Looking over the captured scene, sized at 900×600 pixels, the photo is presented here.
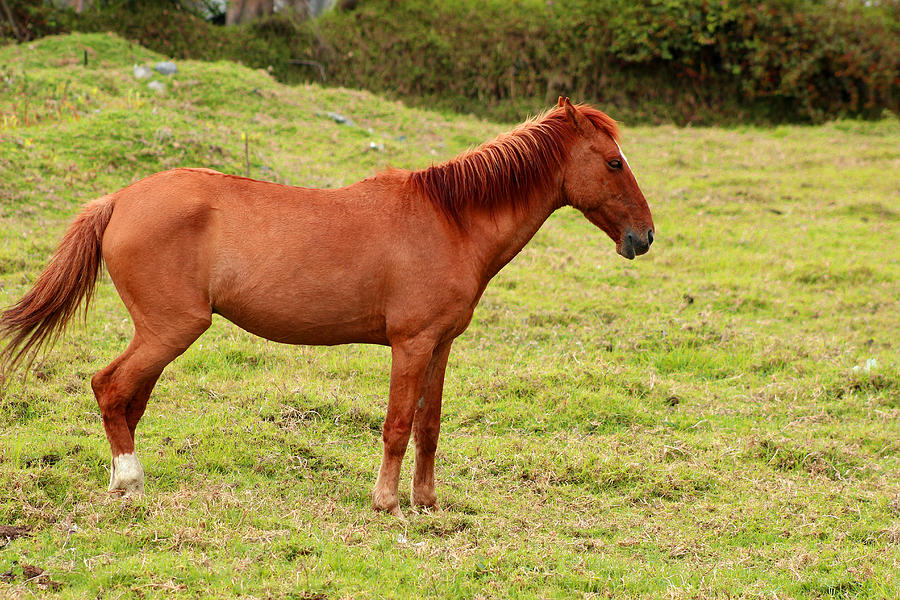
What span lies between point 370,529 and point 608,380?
301 cm

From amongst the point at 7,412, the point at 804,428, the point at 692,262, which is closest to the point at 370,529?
the point at 7,412

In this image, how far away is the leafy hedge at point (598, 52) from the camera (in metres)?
18.8

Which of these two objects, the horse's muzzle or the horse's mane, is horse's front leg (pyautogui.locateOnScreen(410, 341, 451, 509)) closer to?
the horse's mane

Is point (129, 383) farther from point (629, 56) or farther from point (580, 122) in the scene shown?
point (629, 56)

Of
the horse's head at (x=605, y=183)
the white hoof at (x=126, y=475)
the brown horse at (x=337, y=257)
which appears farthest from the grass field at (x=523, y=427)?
the horse's head at (x=605, y=183)

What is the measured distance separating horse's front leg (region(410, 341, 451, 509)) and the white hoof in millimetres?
1527

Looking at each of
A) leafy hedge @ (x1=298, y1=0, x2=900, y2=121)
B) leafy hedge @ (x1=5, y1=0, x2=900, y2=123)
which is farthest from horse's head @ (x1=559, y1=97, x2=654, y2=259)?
leafy hedge @ (x1=298, y1=0, x2=900, y2=121)

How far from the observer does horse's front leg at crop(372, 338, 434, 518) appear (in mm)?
4668

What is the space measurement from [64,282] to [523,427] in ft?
10.7

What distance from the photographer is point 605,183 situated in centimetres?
500

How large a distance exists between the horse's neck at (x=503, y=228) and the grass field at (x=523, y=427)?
144 centimetres

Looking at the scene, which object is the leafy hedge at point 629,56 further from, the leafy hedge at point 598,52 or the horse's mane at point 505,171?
the horse's mane at point 505,171

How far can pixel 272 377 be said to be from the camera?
6.73 m

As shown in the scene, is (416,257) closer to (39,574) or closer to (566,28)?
(39,574)
